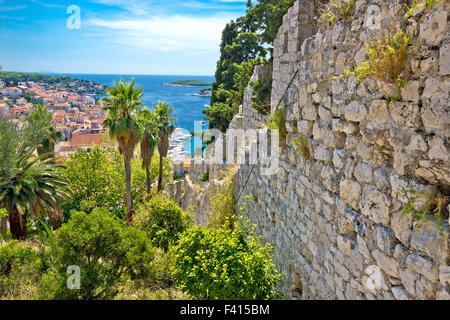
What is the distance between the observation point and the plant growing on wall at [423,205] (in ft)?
7.36

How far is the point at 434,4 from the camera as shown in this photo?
7.47 ft

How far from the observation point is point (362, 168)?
3.12 m

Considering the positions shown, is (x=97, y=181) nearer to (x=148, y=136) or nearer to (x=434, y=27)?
(x=148, y=136)

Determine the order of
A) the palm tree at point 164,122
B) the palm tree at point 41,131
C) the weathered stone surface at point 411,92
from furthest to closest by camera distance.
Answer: the palm tree at point 164,122 → the palm tree at point 41,131 → the weathered stone surface at point 411,92

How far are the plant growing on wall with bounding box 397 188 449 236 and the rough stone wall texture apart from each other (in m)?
0.05

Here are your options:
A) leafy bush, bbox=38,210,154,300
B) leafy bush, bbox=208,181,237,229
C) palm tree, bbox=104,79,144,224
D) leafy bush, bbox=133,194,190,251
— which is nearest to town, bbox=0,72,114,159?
palm tree, bbox=104,79,144,224

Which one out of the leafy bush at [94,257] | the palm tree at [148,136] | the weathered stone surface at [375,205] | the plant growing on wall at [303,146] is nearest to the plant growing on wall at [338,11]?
the plant growing on wall at [303,146]

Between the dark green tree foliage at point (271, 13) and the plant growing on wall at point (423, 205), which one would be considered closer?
the plant growing on wall at point (423, 205)

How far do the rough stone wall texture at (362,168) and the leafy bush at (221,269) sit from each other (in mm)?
613

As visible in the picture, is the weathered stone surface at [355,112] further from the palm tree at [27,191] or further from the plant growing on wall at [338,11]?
the palm tree at [27,191]

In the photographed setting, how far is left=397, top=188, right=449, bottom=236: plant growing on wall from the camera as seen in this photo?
88.3 inches

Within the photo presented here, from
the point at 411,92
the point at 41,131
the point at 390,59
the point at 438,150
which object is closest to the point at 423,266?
the point at 438,150
